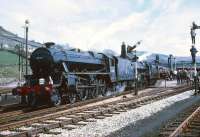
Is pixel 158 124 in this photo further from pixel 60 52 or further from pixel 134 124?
pixel 60 52

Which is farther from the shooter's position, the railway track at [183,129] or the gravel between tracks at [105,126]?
the gravel between tracks at [105,126]

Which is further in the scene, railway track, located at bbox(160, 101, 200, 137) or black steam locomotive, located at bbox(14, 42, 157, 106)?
black steam locomotive, located at bbox(14, 42, 157, 106)

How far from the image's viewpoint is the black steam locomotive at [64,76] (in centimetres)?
2086

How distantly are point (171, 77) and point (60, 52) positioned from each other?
47359 millimetres

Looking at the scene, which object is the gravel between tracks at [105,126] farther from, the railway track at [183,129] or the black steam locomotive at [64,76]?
the black steam locomotive at [64,76]

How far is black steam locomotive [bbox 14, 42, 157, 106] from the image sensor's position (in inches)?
821

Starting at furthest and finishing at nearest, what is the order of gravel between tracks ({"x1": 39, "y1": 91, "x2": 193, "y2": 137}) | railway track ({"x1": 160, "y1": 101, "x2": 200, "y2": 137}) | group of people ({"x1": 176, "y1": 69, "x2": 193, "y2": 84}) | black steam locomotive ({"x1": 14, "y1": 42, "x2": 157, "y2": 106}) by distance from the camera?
group of people ({"x1": 176, "y1": 69, "x2": 193, "y2": 84}) → black steam locomotive ({"x1": 14, "y1": 42, "x2": 157, "y2": 106}) → gravel between tracks ({"x1": 39, "y1": 91, "x2": 193, "y2": 137}) → railway track ({"x1": 160, "y1": 101, "x2": 200, "y2": 137})

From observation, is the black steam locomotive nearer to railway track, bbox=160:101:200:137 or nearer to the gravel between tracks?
the gravel between tracks

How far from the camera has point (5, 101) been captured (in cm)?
2466

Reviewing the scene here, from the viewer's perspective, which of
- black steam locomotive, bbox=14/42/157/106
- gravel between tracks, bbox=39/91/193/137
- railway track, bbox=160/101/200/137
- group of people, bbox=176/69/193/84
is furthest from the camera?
group of people, bbox=176/69/193/84

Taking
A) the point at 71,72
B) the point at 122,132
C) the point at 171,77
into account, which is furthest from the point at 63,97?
the point at 171,77

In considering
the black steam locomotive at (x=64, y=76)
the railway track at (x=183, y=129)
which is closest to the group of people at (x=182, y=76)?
the black steam locomotive at (x=64, y=76)

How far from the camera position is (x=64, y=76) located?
72.7 ft

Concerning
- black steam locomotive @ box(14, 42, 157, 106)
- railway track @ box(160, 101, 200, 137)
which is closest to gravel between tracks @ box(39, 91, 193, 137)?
railway track @ box(160, 101, 200, 137)
